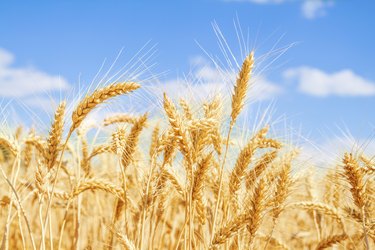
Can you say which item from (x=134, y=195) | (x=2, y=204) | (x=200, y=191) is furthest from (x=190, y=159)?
(x=134, y=195)

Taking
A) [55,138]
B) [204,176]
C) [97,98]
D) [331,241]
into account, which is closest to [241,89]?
[204,176]

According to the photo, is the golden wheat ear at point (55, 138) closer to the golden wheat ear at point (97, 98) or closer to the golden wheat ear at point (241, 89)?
the golden wheat ear at point (97, 98)

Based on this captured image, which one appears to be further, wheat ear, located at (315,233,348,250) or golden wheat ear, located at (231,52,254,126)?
wheat ear, located at (315,233,348,250)

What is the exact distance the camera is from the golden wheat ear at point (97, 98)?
7.89 feet

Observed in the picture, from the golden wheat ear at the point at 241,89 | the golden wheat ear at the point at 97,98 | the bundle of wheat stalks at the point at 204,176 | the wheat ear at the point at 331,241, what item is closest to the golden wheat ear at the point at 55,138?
the bundle of wheat stalks at the point at 204,176

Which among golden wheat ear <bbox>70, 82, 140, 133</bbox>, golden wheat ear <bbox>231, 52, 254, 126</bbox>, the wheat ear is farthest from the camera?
the wheat ear

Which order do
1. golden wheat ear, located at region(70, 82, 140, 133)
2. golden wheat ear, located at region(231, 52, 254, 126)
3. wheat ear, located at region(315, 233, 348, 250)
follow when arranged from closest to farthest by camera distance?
golden wheat ear, located at region(70, 82, 140, 133)
golden wheat ear, located at region(231, 52, 254, 126)
wheat ear, located at region(315, 233, 348, 250)

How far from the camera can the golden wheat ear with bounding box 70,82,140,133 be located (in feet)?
7.89

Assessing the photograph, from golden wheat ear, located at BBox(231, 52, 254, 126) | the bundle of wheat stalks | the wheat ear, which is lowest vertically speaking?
the wheat ear

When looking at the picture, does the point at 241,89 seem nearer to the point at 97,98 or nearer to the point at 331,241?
the point at 97,98

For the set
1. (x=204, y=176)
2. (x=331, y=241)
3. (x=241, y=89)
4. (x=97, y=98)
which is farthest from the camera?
(x=331, y=241)

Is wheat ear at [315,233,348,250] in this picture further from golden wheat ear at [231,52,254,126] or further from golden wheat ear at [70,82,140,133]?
golden wheat ear at [70,82,140,133]

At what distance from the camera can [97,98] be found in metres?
2.48

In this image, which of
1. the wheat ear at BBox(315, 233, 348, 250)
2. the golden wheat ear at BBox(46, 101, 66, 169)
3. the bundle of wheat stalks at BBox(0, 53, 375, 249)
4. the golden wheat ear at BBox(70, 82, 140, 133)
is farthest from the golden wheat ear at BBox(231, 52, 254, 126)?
the wheat ear at BBox(315, 233, 348, 250)
